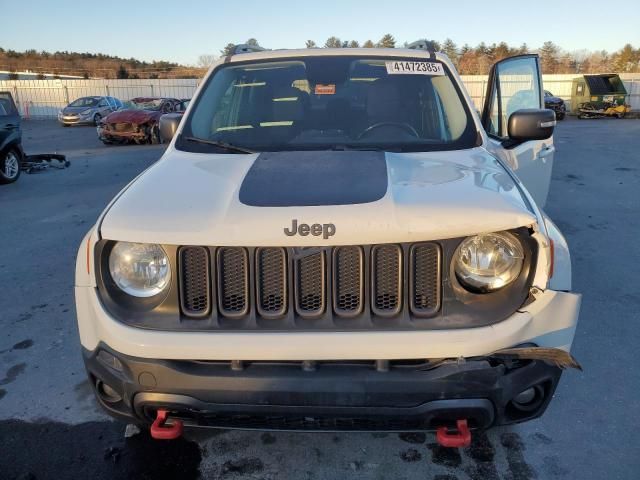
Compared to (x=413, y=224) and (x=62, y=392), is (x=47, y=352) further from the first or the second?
(x=413, y=224)

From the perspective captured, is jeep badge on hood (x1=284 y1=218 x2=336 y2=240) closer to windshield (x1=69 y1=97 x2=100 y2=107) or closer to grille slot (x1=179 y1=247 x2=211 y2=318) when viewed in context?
grille slot (x1=179 y1=247 x2=211 y2=318)

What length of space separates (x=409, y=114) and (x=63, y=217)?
6044mm

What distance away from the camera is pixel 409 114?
3.45 m

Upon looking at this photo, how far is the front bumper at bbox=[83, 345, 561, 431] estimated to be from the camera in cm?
197

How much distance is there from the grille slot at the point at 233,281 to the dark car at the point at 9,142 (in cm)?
1020

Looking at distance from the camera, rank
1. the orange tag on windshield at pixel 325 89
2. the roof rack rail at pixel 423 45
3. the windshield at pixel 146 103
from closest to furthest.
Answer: the orange tag on windshield at pixel 325 89 → the roof rack rail at pixel 423 45 → the windshield at pixel 146 103

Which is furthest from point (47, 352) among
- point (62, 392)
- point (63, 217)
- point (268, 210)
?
point (63, 217)

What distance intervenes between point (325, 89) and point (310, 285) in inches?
73.3

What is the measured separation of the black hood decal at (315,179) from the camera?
212 centimetres

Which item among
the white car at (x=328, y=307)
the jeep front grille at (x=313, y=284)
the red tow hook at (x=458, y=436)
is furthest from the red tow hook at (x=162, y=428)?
the red tow hook at (x=458, y=436)

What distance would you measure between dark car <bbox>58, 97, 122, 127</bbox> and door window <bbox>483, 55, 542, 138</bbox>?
79.3 feet

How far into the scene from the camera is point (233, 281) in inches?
82.1

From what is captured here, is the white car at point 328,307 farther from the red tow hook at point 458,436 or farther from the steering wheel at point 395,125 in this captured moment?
the steering wheel at point 395,125

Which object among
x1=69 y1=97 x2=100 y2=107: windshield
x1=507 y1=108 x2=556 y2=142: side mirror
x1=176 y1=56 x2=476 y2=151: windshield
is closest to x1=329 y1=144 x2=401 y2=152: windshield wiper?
x1=176 y1=56 x2=476 y2=151: windshield
